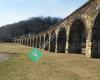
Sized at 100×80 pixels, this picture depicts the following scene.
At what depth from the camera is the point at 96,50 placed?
21.7 meters

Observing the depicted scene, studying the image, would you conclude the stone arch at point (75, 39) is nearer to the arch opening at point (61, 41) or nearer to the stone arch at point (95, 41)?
the arch opening at point (61, 41)

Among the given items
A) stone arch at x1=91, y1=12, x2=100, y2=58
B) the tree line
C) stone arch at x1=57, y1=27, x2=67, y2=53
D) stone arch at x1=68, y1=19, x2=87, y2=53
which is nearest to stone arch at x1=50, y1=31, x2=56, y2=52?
stone arch at x1=57, y1=27, x2=67, y2=53

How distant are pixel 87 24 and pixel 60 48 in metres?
11.0

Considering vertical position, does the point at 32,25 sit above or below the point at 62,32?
above

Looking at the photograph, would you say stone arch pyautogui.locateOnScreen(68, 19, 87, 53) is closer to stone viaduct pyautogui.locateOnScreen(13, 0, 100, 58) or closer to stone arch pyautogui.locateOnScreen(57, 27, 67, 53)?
stone viaduct pyautogui.locateOnScreen(13, 0, 100, 58)

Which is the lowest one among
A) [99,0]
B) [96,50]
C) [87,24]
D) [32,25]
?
[96,50]

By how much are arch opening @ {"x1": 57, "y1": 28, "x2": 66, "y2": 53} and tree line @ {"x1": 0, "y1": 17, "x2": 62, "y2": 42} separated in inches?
4022

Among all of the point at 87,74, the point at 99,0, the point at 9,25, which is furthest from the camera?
the point at 9,25

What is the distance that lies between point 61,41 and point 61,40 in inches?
5.3

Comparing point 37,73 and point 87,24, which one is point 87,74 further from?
point 87,24

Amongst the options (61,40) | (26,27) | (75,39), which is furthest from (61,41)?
(26,27)

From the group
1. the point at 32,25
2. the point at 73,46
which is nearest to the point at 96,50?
the point at 73,46

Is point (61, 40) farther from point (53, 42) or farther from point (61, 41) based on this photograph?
point (53, 42)

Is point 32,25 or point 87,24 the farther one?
point 32,25
